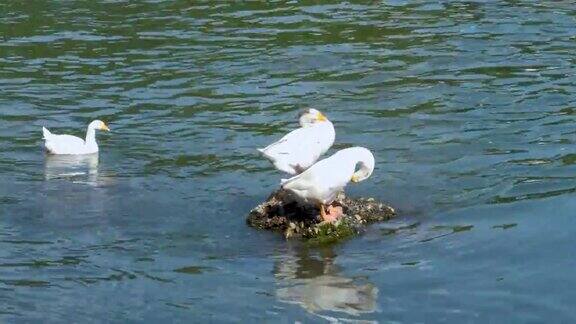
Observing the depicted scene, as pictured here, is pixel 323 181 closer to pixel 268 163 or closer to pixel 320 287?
pixel 320 287

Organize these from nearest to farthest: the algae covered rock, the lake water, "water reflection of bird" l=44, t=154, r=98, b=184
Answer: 1. the lake water
2. the algae covered rock
3. "water reflection of bird" l=44, t=154, r=98, b=184

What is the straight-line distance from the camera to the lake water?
11.0 m

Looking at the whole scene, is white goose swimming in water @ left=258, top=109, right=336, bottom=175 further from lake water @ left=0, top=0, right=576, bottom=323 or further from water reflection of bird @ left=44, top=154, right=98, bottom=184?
water reflection of bird @ left=44, top=154, right=98, bottom=184

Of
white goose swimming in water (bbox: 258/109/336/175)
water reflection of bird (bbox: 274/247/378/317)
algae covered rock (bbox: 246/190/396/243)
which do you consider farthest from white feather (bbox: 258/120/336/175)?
water reflection of bird (bbox: 274/247/378/317)

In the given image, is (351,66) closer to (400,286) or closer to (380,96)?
(380,96)

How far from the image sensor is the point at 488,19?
2259 centimetres

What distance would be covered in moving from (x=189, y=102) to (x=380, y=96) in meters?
2.71

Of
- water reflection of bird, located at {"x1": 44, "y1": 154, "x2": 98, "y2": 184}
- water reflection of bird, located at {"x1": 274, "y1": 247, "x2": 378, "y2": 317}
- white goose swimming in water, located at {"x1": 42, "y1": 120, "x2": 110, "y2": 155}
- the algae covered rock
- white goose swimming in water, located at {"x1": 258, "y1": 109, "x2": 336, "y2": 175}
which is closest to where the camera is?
water reflection of bird, located at {"x1": 274, "y1": 247, "x2": 378, "y2": 317}

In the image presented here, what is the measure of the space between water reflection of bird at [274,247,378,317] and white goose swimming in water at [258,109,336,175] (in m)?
1.38

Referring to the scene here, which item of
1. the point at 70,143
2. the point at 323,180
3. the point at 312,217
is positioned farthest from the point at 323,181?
the point at 70,143

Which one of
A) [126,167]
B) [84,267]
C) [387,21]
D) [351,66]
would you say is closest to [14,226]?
[84,267]

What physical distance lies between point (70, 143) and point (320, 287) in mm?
6403

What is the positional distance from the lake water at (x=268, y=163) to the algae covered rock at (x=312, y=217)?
146 millimetres

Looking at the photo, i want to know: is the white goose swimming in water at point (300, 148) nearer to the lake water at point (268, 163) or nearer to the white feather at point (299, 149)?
the white feather at point (299, 149)
